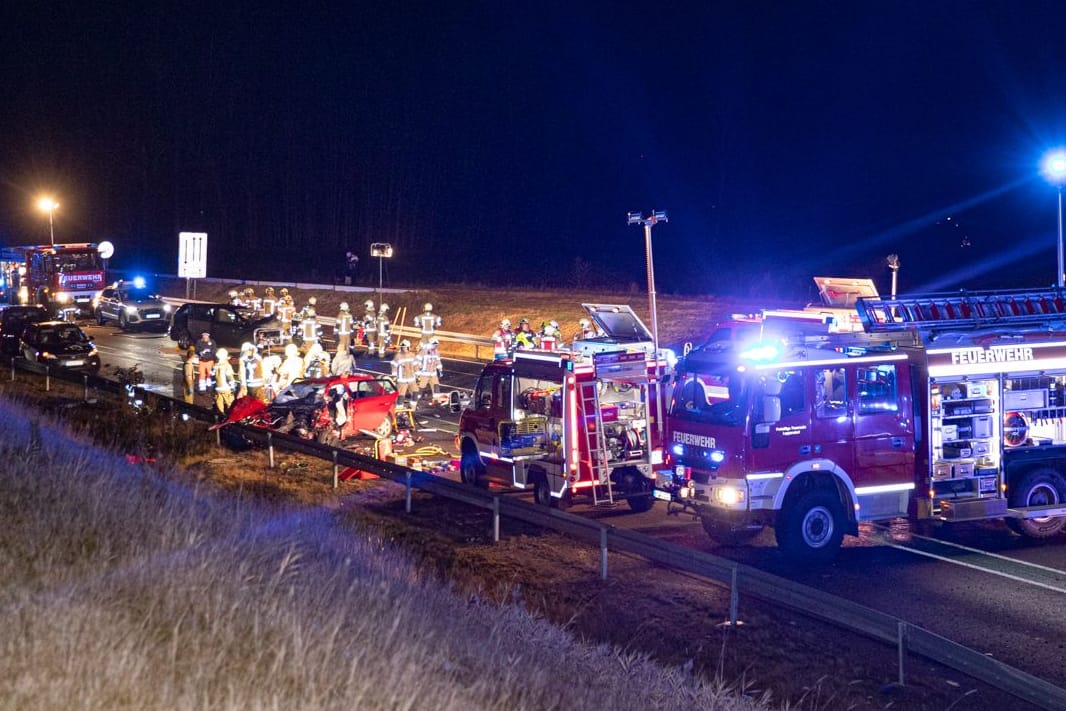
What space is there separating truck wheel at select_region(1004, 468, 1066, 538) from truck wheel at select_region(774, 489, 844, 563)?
89.1 inches

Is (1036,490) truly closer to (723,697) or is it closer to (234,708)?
(723,697)

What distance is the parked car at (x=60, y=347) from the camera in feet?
85.4

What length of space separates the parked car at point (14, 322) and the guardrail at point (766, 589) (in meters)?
21.0

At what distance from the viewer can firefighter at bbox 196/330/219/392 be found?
21500mm

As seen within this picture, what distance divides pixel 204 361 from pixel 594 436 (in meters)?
12.0

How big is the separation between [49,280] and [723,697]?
131ft

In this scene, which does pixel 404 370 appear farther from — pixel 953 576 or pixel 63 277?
pixel 63 277

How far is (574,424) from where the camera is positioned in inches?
499

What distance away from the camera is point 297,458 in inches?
643

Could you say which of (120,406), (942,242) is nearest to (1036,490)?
(120,406)

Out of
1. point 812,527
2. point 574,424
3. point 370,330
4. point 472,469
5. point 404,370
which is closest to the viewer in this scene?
point 812,527

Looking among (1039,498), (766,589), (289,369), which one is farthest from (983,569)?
(289,369)

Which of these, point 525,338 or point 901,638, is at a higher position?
point 525,338

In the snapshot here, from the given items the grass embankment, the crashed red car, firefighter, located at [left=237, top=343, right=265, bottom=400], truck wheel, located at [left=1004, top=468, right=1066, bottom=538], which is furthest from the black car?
the grass embankment
